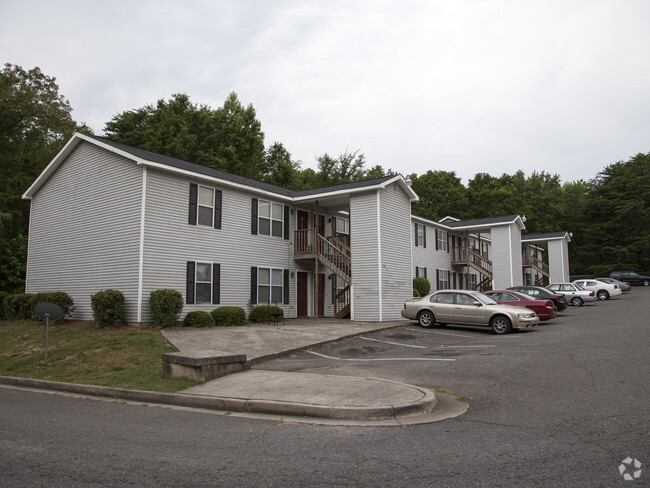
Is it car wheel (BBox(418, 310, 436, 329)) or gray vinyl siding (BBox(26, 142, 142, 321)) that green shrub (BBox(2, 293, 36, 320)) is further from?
car wheel (BBox(418, 310, 436, 329))

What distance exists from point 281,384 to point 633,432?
561cm

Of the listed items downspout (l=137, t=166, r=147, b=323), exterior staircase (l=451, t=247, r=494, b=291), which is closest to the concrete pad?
downspout (l=137, t=166, r=147, b=323)

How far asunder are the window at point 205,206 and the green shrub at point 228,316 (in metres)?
3.58

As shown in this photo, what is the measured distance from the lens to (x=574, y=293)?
106ft

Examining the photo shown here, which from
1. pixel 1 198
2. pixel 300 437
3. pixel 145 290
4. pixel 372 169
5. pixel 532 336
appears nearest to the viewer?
pixel 300 437

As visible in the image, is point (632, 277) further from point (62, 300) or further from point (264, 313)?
point (62, 300)

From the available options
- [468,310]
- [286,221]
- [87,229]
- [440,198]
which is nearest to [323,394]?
[468,310]

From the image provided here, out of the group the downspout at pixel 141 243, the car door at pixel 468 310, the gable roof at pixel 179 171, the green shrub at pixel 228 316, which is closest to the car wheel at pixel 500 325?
the car door at pixel 468 310

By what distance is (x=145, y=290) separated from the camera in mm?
17328

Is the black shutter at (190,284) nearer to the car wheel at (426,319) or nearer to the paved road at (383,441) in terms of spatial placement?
the paved road at (383,441)

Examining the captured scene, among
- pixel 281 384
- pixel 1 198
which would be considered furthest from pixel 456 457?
pixel 1 198

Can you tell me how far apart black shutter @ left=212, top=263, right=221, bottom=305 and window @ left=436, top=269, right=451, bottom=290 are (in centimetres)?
1980

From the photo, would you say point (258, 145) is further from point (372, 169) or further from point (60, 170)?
point (60, 170)

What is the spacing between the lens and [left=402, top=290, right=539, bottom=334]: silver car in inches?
686
